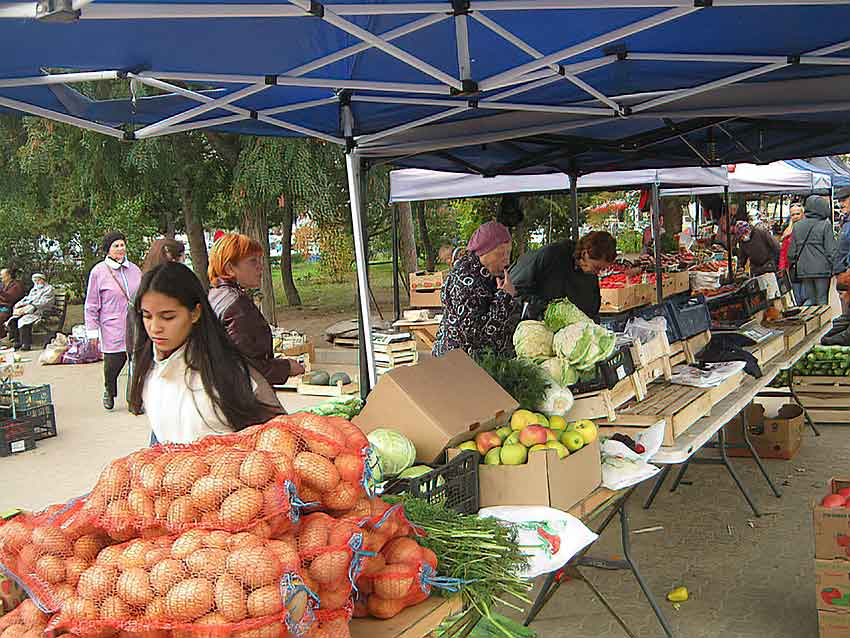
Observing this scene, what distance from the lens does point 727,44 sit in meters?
4.04

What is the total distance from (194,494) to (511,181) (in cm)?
1030

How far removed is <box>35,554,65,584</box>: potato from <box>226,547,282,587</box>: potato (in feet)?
1.32

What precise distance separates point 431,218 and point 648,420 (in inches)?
842

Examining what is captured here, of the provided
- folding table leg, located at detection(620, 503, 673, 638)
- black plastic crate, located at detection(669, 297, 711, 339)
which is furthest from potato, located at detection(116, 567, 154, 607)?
black plastic crate, located at detection(669, 297, 711, 339)

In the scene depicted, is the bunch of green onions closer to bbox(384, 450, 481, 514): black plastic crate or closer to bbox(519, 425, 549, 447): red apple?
bbox(384, 450, 481, 514): black plastic crate

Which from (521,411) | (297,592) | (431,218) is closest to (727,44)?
(521,411)

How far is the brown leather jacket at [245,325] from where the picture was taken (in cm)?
405

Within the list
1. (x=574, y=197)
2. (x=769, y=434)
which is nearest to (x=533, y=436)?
(x=769, y=434)

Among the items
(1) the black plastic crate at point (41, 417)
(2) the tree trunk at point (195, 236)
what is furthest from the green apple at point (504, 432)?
(2) the tree trunk at point (195, 236)

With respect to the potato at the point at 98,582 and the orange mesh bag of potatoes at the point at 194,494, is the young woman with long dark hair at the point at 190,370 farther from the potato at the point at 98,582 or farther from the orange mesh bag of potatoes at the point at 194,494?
the potato at the point at 98,582

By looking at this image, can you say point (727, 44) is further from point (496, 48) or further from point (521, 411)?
point (521, 411)

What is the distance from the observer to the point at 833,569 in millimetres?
3566

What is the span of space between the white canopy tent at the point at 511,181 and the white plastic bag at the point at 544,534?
7646 millimetres

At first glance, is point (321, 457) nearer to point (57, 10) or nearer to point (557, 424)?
point (57, 10)
